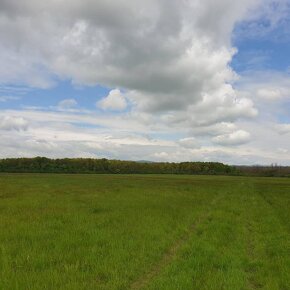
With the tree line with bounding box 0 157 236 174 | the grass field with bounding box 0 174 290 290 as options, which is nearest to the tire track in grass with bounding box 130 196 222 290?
the grass field with bounding box 0 174 290 290

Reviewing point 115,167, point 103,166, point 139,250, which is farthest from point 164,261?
point 103,166

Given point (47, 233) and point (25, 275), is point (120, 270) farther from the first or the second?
point (47, 233)

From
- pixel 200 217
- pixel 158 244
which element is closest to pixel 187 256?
pixel 158 244

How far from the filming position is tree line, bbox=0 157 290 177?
141500 millimetres

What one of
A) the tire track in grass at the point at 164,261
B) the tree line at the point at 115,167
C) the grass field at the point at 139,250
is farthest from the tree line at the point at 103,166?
the tire track in grass at the point at 164,261

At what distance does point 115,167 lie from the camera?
15325 centimetres

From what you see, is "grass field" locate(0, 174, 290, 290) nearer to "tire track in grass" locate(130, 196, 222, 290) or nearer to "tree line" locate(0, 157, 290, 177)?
"tire track in grass" locate(130, 196, 222, 290)

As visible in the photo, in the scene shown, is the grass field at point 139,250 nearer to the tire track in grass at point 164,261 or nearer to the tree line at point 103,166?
the tire track in grass at point 164,261

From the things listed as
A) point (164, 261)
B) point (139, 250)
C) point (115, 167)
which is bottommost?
point (164, 261)

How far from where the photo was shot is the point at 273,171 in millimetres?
150500

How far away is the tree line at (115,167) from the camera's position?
5571 inches

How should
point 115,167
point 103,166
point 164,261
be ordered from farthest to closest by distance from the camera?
point 103,166, point 115,167, point 164,261

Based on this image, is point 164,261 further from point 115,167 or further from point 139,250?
point 115,167

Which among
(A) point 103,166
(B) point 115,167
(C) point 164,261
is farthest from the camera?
(A) point 103,166
